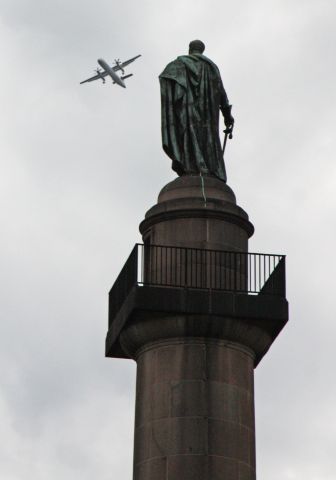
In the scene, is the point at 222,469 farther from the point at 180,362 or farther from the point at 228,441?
the point at 180,362

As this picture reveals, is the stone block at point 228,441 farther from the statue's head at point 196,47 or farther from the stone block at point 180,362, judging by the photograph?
the statue's head at point 196,47

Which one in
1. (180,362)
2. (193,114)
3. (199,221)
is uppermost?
(193,114)

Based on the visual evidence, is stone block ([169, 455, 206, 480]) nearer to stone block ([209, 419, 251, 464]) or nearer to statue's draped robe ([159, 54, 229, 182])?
stone block ([209, 419, 251, 464])

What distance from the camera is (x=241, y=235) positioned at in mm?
39812

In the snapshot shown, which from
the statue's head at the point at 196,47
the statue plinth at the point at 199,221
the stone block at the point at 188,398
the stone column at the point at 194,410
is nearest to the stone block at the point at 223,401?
the stone column at the point at 194,410

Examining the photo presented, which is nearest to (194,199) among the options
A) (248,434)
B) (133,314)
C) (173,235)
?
(173,235)

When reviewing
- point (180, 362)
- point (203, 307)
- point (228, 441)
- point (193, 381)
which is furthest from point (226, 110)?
point (228, 441)

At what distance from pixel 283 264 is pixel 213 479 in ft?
20.4

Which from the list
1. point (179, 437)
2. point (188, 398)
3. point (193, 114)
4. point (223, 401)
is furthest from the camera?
point (193, 114)

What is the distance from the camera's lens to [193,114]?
4181cm

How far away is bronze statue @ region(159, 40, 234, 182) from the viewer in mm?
41406

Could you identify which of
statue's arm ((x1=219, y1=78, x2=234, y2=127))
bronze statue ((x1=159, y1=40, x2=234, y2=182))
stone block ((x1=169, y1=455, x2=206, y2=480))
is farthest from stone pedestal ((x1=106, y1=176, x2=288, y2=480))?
statue's arm ((x1=219, y1=78, x2=234, y2=127))

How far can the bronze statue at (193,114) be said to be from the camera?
41.4 meters

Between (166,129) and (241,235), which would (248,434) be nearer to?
(241,235)
